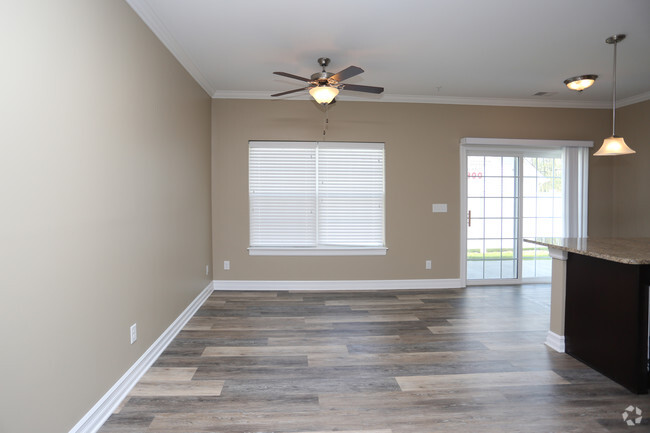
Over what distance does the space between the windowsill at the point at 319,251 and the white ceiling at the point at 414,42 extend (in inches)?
84.3

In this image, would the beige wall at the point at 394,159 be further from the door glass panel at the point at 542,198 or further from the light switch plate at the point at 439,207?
the door glass panel at the point at 542,198

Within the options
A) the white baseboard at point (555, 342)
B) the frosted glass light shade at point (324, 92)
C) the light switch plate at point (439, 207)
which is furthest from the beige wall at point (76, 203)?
the light switch plate at point (439, 207)

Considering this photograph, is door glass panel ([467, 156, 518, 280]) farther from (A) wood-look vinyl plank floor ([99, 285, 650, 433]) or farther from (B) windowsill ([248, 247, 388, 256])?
(B) windowsill ([248, 247, 388, 256])

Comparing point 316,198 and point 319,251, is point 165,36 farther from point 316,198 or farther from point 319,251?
point 319,251

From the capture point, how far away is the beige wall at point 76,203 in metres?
1.39

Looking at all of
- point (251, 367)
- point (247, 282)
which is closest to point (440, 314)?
point (251, 367)

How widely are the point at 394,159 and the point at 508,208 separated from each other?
6.25 ft

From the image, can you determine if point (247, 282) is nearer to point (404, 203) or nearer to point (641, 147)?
point (404, 203)

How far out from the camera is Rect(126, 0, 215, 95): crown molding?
8.21ft

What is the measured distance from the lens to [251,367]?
2.61 metres

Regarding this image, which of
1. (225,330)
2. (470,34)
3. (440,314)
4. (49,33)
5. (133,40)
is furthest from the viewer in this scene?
(440,314)

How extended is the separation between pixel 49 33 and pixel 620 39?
4268mm

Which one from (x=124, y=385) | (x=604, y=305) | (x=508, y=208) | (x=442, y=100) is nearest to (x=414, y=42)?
(x=442, y=100)

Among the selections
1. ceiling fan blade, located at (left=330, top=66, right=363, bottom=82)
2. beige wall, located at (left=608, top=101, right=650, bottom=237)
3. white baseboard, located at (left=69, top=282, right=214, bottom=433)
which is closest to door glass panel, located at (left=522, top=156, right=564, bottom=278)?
→ beige wall, located at (left=608, top=101, right=650, bottom=237)
